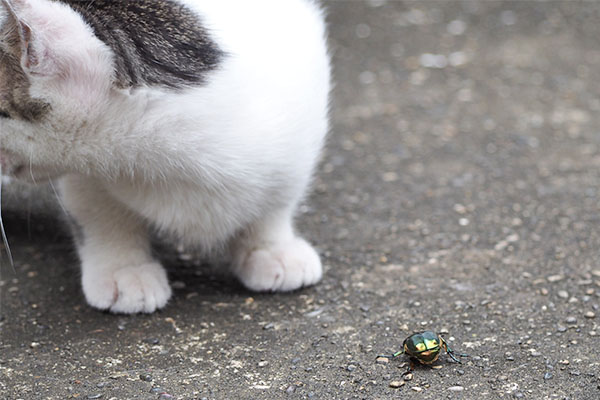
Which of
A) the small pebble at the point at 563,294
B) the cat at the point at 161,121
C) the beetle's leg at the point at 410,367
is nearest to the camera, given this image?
the cat at the point at 161,121

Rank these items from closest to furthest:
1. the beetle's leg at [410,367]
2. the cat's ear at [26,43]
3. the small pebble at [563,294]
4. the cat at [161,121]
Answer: the cat's ear at [26,43] → the cat at [161,121] → the beetle's leg at [410,367] → the small pebble at [563,294]

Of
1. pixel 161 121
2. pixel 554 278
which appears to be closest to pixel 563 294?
pixel 554 278

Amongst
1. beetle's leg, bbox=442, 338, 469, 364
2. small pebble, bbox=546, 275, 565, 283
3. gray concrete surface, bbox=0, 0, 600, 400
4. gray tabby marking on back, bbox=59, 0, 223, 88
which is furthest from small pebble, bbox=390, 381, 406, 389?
gray tabby marking on back, bbox=59, 0, 223, 88

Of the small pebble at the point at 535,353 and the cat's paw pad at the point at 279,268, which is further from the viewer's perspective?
the cat's paw pad at the point at 279,268

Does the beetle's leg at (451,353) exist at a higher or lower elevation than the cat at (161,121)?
lower

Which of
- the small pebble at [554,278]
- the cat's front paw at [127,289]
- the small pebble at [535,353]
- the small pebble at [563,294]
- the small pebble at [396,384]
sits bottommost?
the small pebble at [554,278]

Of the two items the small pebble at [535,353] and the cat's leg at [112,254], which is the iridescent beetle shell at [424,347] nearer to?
the small pebble at [535,353]

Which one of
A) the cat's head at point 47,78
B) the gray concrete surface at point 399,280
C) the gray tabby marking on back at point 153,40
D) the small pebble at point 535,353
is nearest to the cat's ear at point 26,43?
the cat's head at point 47,78

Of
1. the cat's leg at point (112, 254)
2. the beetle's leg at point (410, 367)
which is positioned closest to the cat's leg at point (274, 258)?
the cat's leg at point (112, 254)
